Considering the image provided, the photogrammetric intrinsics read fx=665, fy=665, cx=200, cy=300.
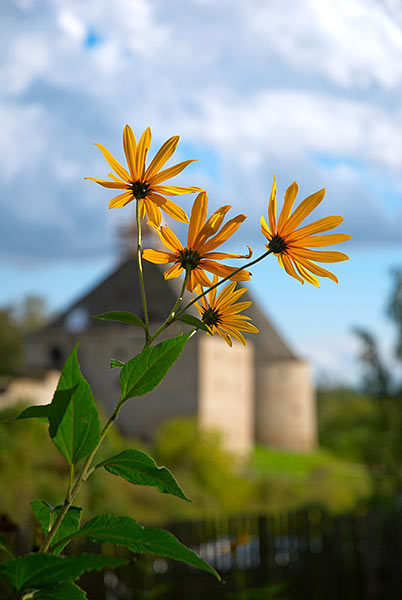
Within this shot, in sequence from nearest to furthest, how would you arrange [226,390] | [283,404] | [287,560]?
[287,560]
[226,390]
[283,404]

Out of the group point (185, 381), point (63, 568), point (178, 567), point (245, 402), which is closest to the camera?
point (63, 568)

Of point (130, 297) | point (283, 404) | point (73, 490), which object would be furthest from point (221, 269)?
point (283, 404)

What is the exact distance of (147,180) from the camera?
68cm

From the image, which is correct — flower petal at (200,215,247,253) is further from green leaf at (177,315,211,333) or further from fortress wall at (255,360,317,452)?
fortress wall at (255,360,317,452)

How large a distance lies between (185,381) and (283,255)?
18994 millimetres

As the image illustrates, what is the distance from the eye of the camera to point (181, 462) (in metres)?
16.3

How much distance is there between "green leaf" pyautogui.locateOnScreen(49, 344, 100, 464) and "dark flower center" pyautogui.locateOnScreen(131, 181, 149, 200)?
0.69ft

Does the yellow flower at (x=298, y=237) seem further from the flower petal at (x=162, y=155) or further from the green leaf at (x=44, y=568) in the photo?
the green leaf at (x=44, y=568)

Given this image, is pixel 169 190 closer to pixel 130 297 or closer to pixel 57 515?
pixel 57 515

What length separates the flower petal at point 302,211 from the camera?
0.63 m

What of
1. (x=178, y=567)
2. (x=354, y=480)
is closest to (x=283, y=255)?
(x=178, y=567)

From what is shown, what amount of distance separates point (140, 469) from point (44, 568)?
4.8 inches

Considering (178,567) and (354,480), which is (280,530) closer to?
(178,567)

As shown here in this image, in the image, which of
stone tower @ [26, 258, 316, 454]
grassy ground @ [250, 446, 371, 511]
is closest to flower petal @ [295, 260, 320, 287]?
grassy ground @ [250, 446, 371, 511]
